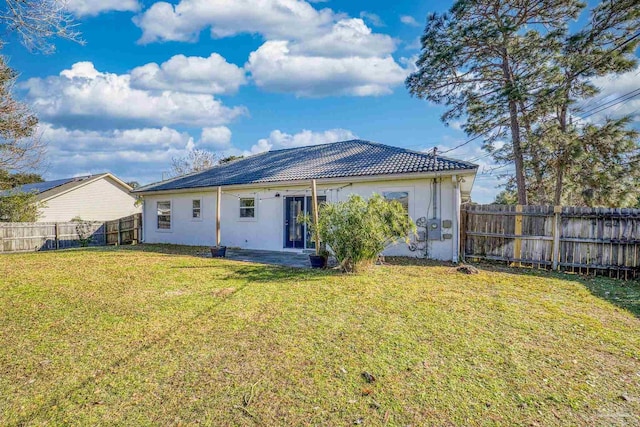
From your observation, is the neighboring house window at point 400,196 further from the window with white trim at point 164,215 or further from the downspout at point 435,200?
the window with white trim at point 164,215

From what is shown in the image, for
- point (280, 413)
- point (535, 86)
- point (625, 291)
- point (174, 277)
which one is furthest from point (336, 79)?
point (280, 413)

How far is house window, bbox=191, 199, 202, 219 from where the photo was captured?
14880mm

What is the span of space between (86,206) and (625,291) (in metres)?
28.6

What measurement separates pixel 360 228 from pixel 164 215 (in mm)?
12403

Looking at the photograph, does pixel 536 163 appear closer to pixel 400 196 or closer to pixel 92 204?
pixel 400 196

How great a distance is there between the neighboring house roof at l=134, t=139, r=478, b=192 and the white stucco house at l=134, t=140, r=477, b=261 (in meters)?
0.04

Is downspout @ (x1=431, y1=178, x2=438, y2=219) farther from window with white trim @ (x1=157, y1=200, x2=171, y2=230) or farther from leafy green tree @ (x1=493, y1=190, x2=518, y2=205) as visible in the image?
window with white trim @ (x1=157, y1=200, x2=171, y2=230)

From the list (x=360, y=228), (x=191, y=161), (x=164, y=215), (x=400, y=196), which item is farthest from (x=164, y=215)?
(x=191, y=161)

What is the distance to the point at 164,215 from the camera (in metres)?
16.4

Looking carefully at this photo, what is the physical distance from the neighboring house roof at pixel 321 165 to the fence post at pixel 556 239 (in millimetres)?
2249

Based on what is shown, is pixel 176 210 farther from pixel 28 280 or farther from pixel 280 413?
pixel 280 413

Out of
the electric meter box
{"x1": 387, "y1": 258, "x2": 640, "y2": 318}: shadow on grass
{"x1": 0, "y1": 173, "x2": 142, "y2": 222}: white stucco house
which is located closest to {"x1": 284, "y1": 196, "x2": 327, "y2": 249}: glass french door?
{"x1": 387, "y1": 258, "x2": 640, "y2": 318}: shadow on grass

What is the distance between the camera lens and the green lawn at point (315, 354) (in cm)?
265

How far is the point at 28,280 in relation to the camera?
682cm
